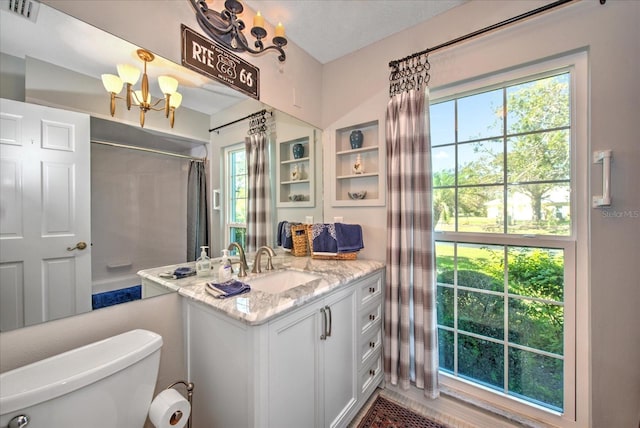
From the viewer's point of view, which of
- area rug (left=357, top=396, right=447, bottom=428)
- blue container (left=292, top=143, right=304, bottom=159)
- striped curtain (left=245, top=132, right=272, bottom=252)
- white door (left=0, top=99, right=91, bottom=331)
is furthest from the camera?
blue container (left=292, top=143, right=304, bottom=159)

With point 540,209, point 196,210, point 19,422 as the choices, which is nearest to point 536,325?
point 540,209

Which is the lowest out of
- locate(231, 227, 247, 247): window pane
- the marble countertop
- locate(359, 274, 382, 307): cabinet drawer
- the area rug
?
the area rug

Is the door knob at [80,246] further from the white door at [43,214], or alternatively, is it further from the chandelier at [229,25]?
the chandelier at [229,25]

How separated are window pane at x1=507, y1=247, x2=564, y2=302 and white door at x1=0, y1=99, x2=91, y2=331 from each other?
217 centimetres

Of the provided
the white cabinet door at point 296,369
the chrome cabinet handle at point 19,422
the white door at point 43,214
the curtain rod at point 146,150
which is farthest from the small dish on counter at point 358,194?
the chrome cabinet handle at point 19,422

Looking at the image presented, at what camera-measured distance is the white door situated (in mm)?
786

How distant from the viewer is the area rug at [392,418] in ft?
4.88

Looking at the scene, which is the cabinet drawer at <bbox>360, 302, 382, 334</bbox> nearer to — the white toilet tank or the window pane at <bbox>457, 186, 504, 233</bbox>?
the window pane at <bbox>457, 186, 504, 233</bbox>

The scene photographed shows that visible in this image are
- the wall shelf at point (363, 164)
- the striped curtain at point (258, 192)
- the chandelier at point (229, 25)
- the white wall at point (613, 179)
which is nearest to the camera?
the white wall at point (613, 179)

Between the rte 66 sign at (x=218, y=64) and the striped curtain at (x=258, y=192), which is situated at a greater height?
the rte 66 sign at (x=218, y=64)

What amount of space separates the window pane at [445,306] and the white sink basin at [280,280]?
3.10ft

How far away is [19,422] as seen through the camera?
0.62 meters

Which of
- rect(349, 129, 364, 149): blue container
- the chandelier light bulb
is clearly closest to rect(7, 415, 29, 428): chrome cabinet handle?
the chandelier light bulb

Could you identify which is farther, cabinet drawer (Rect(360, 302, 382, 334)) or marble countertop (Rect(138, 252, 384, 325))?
cabinet drawer (Rect(360, 302, 382, 334))
